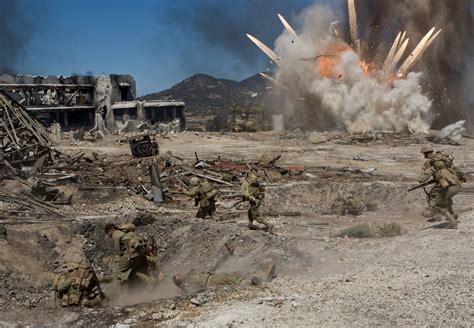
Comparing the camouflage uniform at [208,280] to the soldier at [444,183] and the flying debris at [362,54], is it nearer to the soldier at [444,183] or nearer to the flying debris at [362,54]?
the soldier at [444,183]

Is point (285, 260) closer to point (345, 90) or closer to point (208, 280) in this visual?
point (208, 280)

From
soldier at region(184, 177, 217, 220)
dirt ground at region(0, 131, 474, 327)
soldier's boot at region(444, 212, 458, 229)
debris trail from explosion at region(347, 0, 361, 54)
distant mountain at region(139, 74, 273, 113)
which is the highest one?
distant mountain at region(139, 74, 273, 113)

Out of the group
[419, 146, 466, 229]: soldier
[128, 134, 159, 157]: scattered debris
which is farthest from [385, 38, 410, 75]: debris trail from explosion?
[419, 146, 466, 229]: soldier

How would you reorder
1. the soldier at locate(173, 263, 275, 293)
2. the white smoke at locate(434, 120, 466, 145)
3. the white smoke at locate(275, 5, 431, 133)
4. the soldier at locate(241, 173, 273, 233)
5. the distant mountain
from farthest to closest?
the distant mountain
the white smoke at locate(275, 5, 431, 133)
the white smoke at locate(434, 120, 466, 145)
the soldier at locate(241, 173, 273, 233)
the soldier at locate(173, 263, 275, 293)

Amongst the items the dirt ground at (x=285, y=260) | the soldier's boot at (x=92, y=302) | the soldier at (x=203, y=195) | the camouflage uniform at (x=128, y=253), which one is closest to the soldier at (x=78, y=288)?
the soldier's boot at (x=92, y=302)

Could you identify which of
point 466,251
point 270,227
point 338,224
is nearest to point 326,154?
point 338,224

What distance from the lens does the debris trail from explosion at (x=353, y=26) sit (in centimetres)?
3622

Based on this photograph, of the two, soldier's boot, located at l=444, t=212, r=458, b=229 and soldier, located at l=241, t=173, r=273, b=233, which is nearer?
soldier's boot, located at l=444, t=212, r=458, b=229

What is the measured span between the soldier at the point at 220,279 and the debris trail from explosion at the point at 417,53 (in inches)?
1192

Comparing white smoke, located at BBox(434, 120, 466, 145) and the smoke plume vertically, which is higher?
the smoke plume

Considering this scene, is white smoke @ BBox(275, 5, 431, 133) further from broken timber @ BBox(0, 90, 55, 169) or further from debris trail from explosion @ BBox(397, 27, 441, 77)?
broken timber @ BBox(0, 90, 55, 169)

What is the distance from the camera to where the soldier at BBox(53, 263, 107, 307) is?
8.00 m

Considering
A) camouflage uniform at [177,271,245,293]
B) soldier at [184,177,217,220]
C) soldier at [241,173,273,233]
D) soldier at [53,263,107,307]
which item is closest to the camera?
soldier at [53,263,107,307]

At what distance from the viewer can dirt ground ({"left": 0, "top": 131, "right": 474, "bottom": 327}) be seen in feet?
22.5
